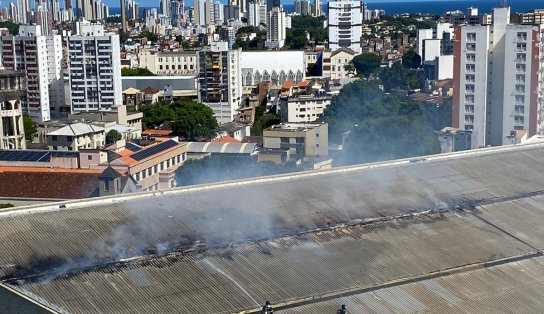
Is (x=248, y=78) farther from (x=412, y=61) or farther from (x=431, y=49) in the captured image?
(x=431, y=49)

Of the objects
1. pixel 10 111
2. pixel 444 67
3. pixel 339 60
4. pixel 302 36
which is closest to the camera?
pixel 10 111

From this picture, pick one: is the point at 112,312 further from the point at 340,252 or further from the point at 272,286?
the point at 340,252

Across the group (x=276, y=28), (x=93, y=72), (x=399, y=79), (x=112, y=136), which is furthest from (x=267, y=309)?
(x=276, y=28)

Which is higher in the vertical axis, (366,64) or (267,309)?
(366,64)

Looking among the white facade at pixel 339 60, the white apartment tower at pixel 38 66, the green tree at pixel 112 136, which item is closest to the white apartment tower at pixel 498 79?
the green tree at pixel 112 136

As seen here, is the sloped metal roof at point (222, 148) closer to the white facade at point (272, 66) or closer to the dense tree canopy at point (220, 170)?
the dense tree canopy at point (220, 170)

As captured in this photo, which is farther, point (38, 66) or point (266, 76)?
point (266, 76)

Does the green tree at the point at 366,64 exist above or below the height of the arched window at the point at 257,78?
above
